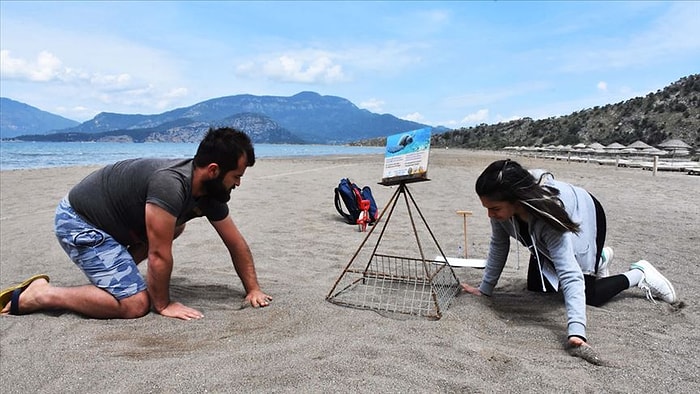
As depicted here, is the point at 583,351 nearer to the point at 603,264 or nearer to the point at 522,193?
the point at 522,193

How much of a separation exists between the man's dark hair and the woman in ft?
5.18

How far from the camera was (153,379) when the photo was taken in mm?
2283

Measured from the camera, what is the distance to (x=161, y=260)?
9.85 ft

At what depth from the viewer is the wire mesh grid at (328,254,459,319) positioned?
3.43 metres

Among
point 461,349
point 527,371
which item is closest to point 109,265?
point 461,349

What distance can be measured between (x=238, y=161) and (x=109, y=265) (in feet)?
3.83

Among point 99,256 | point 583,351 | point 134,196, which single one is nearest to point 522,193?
point 583,351

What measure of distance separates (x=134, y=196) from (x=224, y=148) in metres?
0.72

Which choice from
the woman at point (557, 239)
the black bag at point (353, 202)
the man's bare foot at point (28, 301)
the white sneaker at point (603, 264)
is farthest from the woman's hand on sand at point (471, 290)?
the black bag at point (353, 202)

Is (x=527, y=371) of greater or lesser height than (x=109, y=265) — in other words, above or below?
below

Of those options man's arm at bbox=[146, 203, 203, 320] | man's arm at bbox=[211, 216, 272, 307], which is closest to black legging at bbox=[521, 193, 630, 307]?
man's arm at bbox=[211, 216, 272, 307]

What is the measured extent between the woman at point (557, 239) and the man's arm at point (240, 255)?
67.5 inches

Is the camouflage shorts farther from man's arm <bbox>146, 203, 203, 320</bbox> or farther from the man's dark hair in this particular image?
the man's dark hair

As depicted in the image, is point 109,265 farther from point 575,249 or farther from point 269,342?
point 575,249
